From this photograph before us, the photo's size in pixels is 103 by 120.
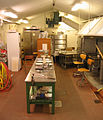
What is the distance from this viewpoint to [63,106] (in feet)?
10.4

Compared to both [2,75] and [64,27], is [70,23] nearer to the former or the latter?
[64,27]

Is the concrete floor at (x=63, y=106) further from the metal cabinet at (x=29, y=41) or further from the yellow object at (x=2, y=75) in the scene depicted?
the metal cabinet at (x=29, y=41)

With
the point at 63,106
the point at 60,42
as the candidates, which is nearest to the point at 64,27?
the point at 60,42

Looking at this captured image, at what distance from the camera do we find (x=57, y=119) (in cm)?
267

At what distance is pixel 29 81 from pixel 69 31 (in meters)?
7.01

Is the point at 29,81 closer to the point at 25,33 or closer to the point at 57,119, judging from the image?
the point at 57,119

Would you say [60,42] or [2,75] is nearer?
[2,75]

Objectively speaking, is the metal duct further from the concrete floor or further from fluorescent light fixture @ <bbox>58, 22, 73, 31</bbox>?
→ the concrete floor

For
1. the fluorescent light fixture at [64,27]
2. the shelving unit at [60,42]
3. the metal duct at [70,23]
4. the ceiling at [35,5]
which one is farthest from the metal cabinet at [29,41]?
the ceiling at [35,5]

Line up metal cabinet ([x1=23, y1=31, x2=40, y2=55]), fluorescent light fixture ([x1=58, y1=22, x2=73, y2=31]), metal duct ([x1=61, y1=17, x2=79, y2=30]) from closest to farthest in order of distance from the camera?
metal duct ([x1=61, y1=17, x2=79, y2=30])
metal cabinet ([x1=23, y1=31, x2=40, y2=55])
fluorescent light fixture ([x1=58, y1=22, x2=73, y2=31])

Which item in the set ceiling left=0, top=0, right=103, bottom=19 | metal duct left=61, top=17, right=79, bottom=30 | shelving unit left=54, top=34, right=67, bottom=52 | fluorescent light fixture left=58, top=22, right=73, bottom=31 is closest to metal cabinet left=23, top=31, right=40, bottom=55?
shelving unit left=54, top=34, right=67, bottom=52

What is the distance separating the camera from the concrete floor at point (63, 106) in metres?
2.75

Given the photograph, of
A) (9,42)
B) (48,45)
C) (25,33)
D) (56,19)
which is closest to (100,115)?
(48,45)

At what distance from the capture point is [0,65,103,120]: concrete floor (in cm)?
275
